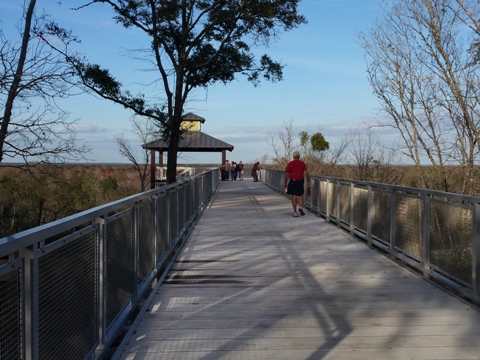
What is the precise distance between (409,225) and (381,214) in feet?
4.84

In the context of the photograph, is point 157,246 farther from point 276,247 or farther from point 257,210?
point 257,210

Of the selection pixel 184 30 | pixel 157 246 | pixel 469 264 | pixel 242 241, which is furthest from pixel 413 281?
pixel 184 30

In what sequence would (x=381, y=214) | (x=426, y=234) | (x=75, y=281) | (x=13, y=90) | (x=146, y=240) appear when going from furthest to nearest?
(x=13, y=90)
(x=381, y=214)
(x=426, y=234)
(x=146, y=240)
(x=75, y=281)

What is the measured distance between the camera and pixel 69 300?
3289mm

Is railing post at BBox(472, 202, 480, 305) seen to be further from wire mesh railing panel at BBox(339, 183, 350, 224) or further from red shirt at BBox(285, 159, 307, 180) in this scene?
red shirt at BBox(285, 159, 307, 180)

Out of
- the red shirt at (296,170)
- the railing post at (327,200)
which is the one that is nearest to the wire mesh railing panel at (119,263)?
the railing post at (327,200)

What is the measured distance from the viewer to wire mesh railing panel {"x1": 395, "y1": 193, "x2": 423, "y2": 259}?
7.28 meters

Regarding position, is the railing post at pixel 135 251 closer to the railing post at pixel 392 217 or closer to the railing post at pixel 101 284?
the railing post at pixel 101 284

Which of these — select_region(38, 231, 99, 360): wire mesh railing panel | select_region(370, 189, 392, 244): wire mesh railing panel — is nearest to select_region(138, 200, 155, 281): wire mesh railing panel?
select_region(38, 231, 99, 360): wire mesh railing panel

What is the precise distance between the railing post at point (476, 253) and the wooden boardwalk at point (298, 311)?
0.56 feet

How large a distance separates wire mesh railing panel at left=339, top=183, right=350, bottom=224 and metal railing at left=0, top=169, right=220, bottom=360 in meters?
6.20

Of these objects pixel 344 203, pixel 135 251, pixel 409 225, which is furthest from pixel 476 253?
pixel 344 203

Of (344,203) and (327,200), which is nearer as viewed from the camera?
(344,203)

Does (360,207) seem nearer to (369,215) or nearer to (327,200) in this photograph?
(369,215)
